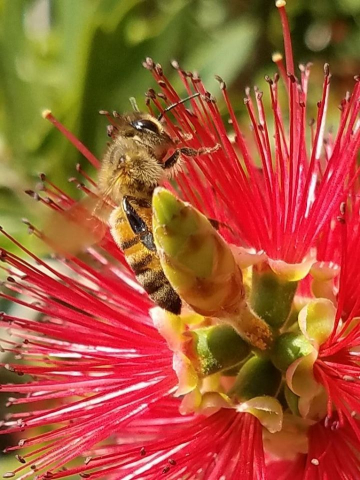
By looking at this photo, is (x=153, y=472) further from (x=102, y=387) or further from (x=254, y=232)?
(x=254, y=232)

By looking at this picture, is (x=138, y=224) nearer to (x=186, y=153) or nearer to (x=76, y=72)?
(x=186, y=153)

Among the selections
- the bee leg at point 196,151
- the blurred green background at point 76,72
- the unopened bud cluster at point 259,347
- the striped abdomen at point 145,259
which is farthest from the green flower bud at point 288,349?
the blurred green background at point 76,72

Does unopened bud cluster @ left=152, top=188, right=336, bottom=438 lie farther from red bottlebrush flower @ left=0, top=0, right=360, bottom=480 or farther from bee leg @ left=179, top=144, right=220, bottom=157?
bee leg @ left=179, top=144, right=220, bottom=157

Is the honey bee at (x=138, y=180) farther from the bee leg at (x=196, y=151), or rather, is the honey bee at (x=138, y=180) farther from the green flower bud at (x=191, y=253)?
the green flower bud at (x=191, y=253)

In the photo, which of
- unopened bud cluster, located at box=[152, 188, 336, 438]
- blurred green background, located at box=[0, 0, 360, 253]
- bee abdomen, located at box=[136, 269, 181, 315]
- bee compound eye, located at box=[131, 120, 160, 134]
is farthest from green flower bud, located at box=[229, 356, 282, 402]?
blurred green background, located at box=[0, 0, 360, 253]

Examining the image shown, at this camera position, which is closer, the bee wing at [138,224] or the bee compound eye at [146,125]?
the bee wing at [138,224]

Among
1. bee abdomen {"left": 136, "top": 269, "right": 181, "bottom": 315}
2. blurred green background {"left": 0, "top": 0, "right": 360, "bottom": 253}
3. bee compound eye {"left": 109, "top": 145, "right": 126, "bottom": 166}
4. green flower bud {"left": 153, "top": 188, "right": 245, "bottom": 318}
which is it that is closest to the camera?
green flower bud {"left": 153, "top": 188, "right": 245, "bottom": 318}
